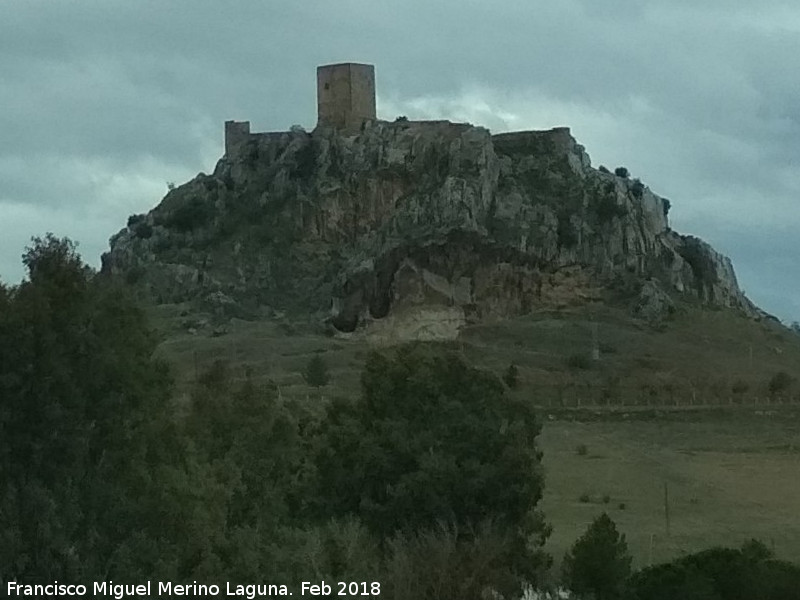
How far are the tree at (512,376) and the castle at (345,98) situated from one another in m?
40.2

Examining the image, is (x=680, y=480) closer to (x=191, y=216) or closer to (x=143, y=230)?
(x=191, y=216)

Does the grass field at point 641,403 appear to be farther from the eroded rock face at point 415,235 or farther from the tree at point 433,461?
the eroded rock face at point 415,235

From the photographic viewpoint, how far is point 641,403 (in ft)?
239

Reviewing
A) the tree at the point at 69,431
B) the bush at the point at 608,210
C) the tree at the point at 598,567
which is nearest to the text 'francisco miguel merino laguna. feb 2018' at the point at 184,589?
the tree at the point at 69,431

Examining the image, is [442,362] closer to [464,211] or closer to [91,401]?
[91,401]

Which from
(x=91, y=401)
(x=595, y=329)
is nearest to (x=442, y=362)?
(x=91, y=401)

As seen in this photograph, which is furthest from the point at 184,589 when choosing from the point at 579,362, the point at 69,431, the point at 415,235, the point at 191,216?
the point at 191,216

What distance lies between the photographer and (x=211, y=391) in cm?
2803

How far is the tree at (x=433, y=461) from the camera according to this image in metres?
28.5

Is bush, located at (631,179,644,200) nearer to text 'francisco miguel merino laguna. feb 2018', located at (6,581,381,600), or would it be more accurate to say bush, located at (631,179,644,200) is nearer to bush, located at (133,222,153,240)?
bush, located at (133,222,153,240)

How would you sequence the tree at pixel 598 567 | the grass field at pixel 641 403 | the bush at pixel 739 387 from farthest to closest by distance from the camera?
the bush at pixel 739 387
the grass field at pixel 641 403
the tree at pixel 598 567

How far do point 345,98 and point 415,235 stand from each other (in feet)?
47.3

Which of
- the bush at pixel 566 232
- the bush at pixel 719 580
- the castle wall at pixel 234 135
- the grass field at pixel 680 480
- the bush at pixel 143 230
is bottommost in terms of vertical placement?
the bush at pixel 719 580

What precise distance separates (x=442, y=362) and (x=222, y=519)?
998 cm
